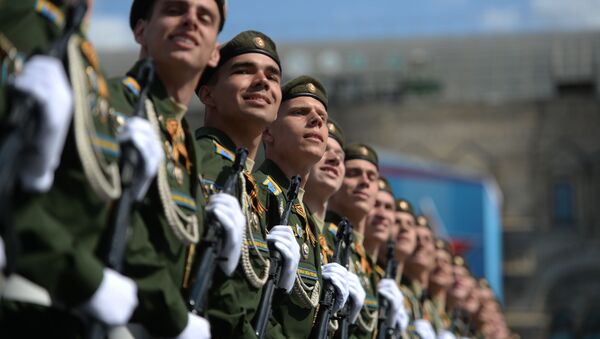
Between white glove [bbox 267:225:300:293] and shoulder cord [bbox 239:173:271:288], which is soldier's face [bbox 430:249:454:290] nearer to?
white glove [bbox 267:225:300:293]

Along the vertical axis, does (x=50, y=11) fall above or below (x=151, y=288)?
above

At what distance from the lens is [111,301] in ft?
11.0

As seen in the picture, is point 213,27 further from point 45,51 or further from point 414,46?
point 414,46

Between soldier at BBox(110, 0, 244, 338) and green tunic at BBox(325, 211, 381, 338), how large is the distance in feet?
8.75

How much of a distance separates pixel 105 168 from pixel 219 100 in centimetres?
171

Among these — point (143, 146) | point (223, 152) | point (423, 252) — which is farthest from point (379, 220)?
point (143, 146)

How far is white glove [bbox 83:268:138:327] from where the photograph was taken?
334 centimetres

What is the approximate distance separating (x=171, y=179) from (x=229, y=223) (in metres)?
0.30

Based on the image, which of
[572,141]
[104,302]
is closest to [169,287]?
[104,302]

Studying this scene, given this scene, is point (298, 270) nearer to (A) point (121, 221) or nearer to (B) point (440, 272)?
(A) point (121, 221)

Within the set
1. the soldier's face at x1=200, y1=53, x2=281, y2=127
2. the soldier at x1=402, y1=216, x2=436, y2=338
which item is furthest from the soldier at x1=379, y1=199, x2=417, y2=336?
the soldier's face at x1=200, y1=53, x2=281, y2=127

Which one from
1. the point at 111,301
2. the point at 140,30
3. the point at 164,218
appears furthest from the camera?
the point at 140,30

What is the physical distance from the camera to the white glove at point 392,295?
7508 mm

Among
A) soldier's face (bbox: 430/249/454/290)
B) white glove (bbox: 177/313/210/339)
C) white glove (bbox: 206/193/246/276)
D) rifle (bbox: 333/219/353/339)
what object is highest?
soldier's face (bbox: 430/249/454/290)
